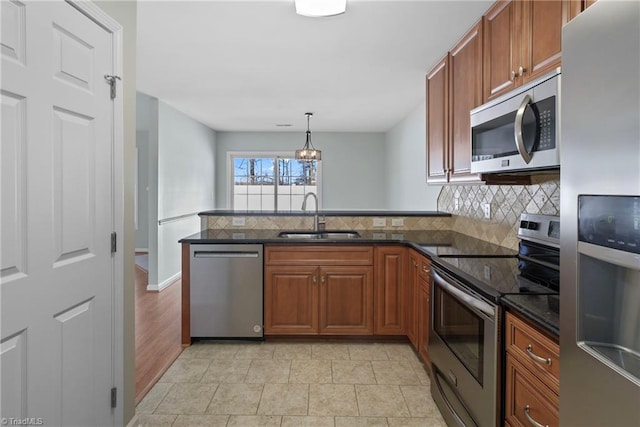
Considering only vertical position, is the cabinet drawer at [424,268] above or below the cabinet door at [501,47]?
below

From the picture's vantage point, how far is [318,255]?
10.1ft

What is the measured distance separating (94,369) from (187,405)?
29.7 inches

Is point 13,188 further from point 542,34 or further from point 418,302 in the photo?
point 418,302

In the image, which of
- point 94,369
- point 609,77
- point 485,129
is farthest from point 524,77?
point 94,369

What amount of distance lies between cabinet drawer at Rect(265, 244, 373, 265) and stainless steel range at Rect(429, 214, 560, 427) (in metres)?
0.88

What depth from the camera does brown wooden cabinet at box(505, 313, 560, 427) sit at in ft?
3.78

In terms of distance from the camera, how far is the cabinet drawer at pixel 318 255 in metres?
3.07

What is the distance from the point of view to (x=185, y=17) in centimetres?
236

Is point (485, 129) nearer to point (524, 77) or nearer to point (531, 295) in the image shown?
point (524, 77)

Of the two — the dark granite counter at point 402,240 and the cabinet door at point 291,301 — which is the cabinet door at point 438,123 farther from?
the cabinet door at point 291,301

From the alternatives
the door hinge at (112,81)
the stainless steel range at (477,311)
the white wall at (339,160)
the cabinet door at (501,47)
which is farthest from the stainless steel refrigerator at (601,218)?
the white wall at (339,160)

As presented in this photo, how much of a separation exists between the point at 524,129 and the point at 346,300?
6.41 ft

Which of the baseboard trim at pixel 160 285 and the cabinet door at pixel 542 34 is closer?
the cabinet door at pixel 542 34

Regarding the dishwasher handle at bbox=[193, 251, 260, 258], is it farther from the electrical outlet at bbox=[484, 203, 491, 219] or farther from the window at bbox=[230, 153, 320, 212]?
the window at bbox=[230, 153, 320, 212]
